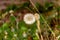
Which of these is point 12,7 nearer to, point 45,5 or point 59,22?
point 45,5

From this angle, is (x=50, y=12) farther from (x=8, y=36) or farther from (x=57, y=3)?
(x=8, y=36)

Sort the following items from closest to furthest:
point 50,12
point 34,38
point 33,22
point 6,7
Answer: point 34,38
point 33,22
point 50,12
point 6,7

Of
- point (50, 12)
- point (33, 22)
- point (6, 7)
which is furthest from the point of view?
point (6, 7)

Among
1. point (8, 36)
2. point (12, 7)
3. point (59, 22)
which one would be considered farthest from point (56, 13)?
point (8, 36)

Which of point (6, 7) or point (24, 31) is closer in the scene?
point (24, 31)

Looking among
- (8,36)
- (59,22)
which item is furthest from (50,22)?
(8,36)

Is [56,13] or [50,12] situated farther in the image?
[50,12]

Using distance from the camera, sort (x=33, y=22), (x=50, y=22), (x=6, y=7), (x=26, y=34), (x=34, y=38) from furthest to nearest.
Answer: (x=6, y=7) → (x=50, y=22) → (x=33, y=22) → (x=26, y=34) → (x=34, y=38)

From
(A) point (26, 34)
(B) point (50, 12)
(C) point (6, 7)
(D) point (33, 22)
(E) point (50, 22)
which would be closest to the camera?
(A) point (26, 34)
